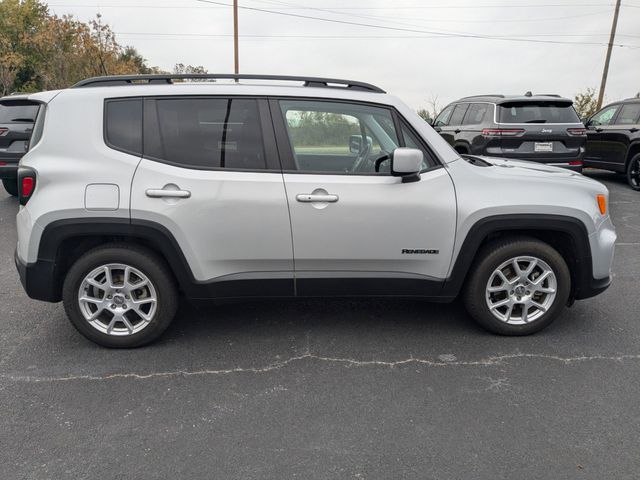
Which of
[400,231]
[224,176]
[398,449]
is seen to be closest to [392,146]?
[400,231]

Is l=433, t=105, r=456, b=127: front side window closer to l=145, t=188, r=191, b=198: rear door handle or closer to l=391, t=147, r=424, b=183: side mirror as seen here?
l=391, t=147, r=424, b=183: side mirror

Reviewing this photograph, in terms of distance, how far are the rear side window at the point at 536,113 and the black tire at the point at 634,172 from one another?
2.58 meters

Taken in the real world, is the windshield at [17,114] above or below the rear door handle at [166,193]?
above

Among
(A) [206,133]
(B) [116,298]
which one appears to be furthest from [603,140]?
(B) [116,298]

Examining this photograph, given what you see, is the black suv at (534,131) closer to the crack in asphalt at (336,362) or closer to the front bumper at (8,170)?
the crack in asphalt at (336,362)

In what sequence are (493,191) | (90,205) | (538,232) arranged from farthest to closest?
(538,232), (493,191), (90,205)

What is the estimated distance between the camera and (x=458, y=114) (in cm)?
1033

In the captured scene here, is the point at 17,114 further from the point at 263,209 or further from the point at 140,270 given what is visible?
the point at 263,209

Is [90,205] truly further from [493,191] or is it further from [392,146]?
[493,191]

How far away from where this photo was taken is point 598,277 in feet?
12.2

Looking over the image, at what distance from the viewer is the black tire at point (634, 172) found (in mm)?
10367

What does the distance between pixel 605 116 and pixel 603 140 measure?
0.64m

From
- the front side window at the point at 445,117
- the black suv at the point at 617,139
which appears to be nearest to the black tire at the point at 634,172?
the black suv at the point at 617,139

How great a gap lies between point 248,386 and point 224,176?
132cm
